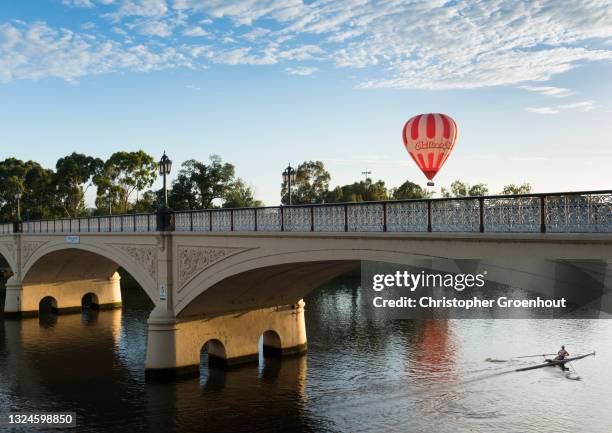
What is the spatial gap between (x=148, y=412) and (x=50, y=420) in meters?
2.97

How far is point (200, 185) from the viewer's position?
5819cm

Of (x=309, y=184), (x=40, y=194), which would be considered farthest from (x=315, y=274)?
(x=40, y=194)

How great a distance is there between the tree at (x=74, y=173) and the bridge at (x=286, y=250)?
99.8ft

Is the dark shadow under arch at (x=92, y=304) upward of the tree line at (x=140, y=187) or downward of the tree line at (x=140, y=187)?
downward

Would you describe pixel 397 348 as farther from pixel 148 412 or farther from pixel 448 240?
pixel 448 240

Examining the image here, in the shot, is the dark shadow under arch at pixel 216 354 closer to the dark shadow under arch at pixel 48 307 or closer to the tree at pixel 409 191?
the dark shadow under arch at pixel 48 307

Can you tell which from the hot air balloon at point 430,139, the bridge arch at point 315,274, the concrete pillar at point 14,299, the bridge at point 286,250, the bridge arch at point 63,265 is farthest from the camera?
the concrete pillar at point 14,299

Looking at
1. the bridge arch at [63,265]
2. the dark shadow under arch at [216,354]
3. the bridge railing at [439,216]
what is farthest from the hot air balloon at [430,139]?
the bridge arch at [63,265]

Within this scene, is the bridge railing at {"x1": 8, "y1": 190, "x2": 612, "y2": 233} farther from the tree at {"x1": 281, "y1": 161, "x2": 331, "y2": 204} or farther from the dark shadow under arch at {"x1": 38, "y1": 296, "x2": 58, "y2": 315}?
the tree at {"x1": 281, "y1": 161, "x2": 331, "y2": 204}

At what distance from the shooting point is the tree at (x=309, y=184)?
62062 millimetres

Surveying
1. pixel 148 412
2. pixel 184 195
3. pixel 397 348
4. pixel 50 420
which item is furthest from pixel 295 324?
pixel 184 195

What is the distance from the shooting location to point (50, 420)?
1816 centimetres

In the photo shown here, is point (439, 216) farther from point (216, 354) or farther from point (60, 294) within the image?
point (60, 294)

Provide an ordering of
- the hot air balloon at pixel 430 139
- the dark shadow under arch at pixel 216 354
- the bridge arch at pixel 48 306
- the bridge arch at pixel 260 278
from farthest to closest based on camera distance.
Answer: the bridge arch at pixel 48 306 → the dark shadow under arch at pixel 216 354 → the hot air balloon at pixel 430 139 → the bridge arch at pixel 260 278
